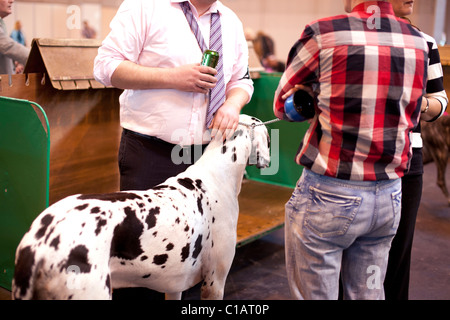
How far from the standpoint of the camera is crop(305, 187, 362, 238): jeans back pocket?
1.64 m

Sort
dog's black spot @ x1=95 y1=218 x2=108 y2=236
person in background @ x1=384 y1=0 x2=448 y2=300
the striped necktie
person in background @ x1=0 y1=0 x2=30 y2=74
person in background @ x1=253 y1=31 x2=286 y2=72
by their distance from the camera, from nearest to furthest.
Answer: dog's black spot @ x1=95 y1=218 x2=108 y2=236 → person in background @ x1=384 y1=0 x2=448 y2=300 → the striped necktie → person in background @ x1=0 y1=0 x2=30 y2=74 → person in background @ x1=253 y1=31 x2=286 y2=72

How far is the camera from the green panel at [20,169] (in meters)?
2.60

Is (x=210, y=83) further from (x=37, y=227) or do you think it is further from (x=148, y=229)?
(x=37, y=227)

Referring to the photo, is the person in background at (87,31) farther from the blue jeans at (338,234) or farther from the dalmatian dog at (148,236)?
the blue jeans at (338,234)

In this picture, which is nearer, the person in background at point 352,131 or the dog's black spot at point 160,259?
the person in background at point 352,131

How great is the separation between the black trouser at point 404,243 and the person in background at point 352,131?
634 mm

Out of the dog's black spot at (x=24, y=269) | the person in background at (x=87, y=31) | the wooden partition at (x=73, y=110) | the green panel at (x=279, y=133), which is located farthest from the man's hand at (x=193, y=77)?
the person in background at (x=87, y=31)

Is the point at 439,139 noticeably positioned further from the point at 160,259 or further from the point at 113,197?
the point at 113,197

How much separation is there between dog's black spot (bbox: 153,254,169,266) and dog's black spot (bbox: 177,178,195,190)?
1.06 ft

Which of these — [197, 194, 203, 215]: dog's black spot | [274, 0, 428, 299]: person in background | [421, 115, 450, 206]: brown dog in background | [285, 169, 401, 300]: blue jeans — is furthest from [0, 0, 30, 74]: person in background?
[421, 115, 450, 206]: brown dog in background

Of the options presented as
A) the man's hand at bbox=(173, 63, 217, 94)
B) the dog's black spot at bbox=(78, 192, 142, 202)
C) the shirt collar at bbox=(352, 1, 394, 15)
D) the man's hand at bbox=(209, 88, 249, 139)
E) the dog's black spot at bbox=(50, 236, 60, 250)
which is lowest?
the dog's black spot at bbox=(50, 236, 60, 250)

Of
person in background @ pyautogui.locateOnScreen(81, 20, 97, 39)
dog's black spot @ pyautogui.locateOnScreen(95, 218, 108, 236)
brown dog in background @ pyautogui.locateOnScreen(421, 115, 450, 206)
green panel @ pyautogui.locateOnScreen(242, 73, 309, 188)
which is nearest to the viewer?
dog's black spot @ pyautogui.locateOnScreen(95, 218, 108, 236)

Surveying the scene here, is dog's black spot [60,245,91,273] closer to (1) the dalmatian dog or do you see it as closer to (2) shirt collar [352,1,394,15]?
(1) the dalmatian dog
